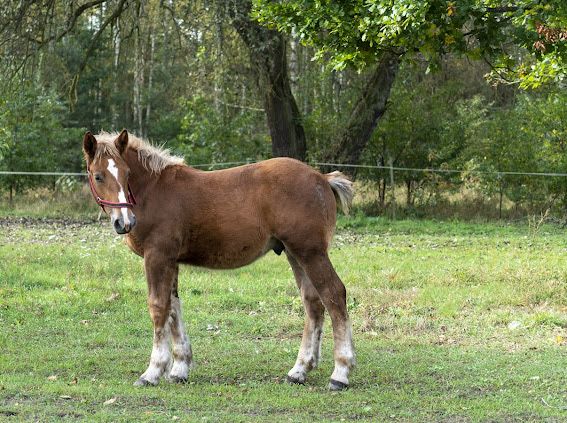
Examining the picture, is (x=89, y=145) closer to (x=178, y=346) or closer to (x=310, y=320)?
(x=178, y=346)

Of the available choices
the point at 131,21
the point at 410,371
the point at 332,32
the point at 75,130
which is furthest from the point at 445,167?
the point at 410,371

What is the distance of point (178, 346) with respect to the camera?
25.4 ft

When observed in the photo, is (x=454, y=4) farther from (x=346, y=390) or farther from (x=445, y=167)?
(x=445, y=167)

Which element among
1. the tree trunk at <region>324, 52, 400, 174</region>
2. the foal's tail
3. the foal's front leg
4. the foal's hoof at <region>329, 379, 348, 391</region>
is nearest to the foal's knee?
the foal's front leg

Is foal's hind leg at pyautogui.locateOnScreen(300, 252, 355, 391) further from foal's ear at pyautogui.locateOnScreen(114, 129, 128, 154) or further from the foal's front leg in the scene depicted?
foal's ear at pyautogui.locateOnScreen(114, 129, 128, 154)

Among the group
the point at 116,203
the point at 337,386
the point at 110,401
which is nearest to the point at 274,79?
the point at 116,203

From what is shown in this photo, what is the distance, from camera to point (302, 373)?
755 cm

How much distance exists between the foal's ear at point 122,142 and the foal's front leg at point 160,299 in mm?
939

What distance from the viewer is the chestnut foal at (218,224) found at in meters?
7.41

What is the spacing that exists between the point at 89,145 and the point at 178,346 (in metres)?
1.95

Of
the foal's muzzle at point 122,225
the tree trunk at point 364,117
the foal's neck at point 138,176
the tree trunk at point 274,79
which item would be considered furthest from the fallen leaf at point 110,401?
the tree trunk at point 364,117

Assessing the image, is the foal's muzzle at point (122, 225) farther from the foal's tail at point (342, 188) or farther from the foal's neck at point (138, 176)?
the foal's tail at point (342, 188)

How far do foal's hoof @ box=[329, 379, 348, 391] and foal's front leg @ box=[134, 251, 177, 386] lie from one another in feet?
4.76

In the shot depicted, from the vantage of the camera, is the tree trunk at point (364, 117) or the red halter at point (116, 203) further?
the tree trunk at point (364, 117)
